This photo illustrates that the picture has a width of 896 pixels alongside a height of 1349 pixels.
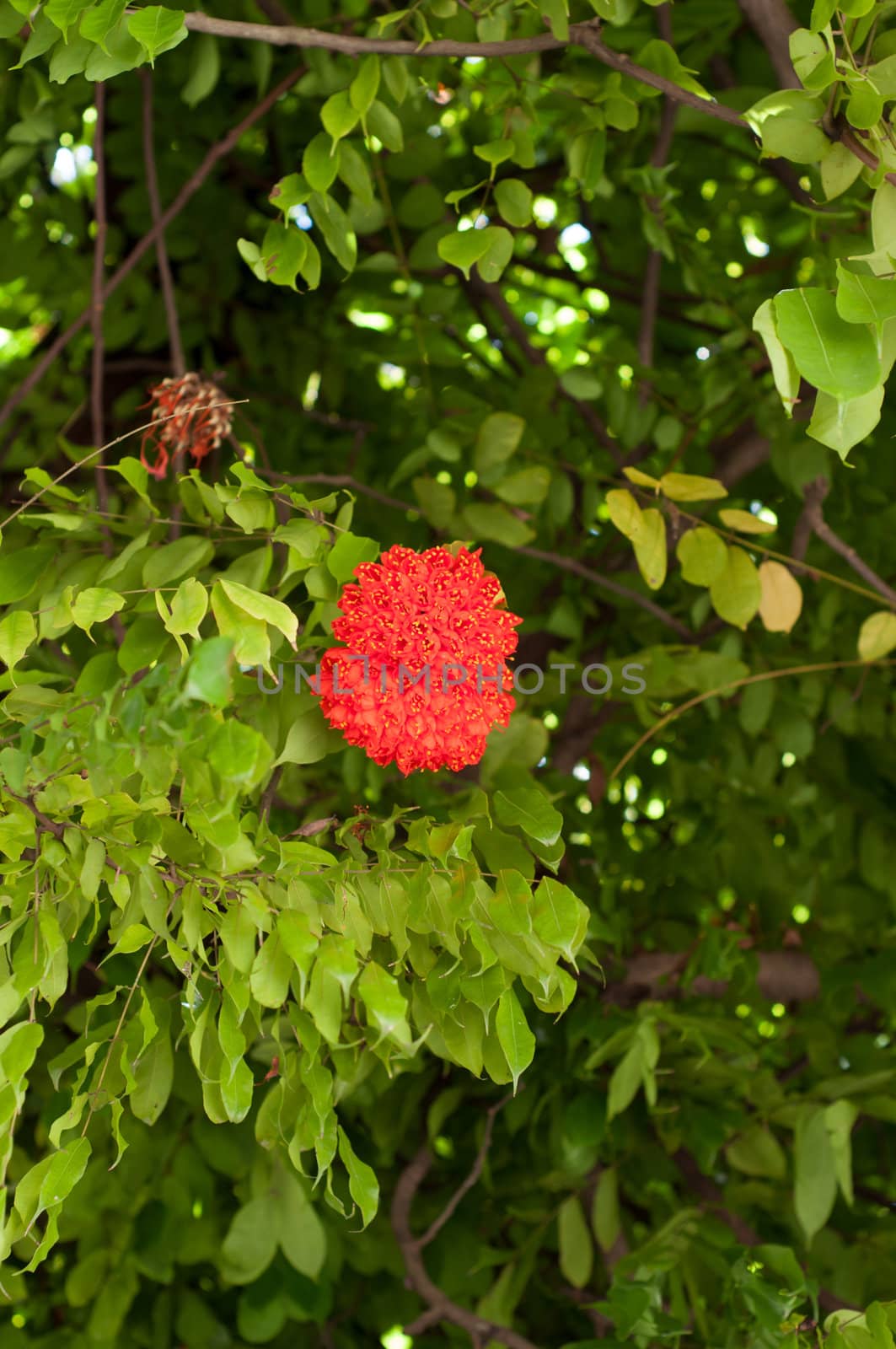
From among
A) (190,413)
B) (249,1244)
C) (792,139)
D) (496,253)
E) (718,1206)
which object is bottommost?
(718,1206)

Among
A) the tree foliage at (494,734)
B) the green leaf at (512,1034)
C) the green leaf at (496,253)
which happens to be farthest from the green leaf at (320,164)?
the green leaf at (512,1034)

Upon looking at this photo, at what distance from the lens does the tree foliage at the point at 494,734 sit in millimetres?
593

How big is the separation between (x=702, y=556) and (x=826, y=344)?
1.32 feet

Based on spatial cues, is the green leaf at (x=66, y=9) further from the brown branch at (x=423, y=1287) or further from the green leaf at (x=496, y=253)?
the brown branch at (x=423, y=1287)

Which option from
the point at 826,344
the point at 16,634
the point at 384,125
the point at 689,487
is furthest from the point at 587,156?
the point at 16,634

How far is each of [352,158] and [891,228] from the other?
0.40 meters

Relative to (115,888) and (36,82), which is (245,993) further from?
(36,82)

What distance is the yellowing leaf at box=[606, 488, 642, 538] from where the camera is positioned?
2.84 feet

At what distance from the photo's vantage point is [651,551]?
87 centimetres

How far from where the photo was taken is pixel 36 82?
1.11 m

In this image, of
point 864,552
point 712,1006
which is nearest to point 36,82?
point 864,552

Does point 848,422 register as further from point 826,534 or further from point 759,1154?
point 759,1154

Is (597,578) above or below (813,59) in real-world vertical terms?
below

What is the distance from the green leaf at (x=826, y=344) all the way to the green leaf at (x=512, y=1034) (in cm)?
32
